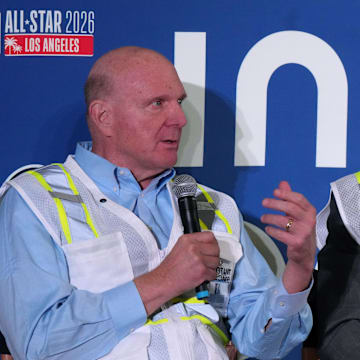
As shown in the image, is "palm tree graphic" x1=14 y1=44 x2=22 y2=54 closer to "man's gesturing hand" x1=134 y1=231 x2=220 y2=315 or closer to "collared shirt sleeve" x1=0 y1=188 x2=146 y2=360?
"collared shirt sleeve" x1=0 y1=188 x2=146 y2=360

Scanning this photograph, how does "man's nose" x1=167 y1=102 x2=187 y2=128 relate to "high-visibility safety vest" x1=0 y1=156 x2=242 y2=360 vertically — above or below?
above

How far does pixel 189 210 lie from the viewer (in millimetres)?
1590

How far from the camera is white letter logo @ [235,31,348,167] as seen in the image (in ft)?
7.23

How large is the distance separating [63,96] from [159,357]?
3.37 ft

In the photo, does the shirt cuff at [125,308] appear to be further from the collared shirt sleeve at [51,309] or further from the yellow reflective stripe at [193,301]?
the yellow reflective stripe at [193,301]

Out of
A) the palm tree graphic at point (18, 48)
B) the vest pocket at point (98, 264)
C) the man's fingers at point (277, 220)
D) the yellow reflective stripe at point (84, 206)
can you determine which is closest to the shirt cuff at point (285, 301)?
the man's fingers at point (277, 220)

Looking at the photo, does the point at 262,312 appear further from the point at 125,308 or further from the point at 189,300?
the point at 125,308

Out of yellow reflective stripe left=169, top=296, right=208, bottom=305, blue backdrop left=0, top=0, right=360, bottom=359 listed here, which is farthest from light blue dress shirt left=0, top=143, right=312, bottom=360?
blue backdrop left=0, top=0, right=360, bottom=359

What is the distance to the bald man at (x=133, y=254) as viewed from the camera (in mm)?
1495

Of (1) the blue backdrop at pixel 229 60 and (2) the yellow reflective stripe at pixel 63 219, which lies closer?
(2) the yellow reflective stripe at pixel 63 219

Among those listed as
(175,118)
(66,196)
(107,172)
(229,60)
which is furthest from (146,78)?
(229,60)

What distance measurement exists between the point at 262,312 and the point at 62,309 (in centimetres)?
52

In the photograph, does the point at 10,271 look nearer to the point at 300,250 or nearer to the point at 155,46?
the point at 300,250

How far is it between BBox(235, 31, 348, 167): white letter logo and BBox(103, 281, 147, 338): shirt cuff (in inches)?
34.1
